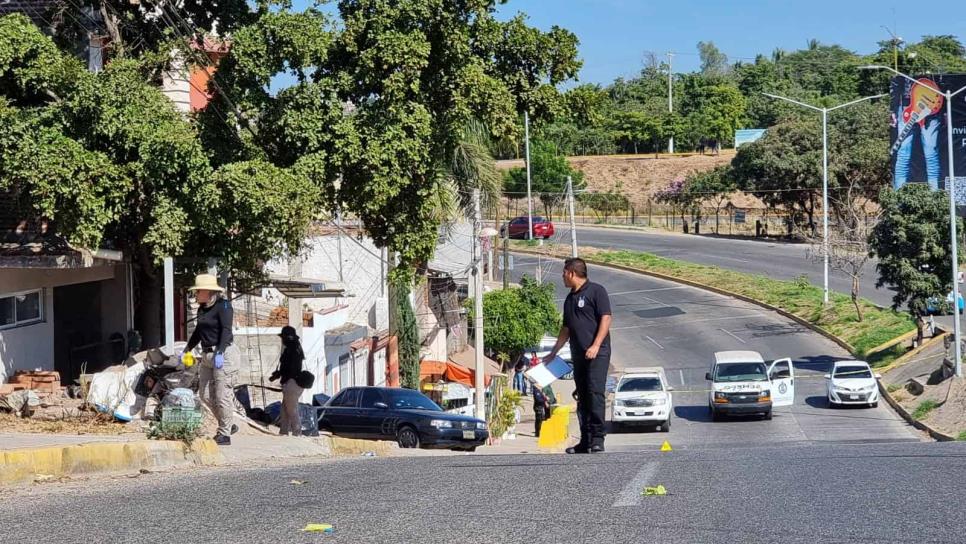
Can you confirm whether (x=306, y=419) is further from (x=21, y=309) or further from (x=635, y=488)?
(x=635, y=488)

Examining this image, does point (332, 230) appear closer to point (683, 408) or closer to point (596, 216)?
point (683, 408)

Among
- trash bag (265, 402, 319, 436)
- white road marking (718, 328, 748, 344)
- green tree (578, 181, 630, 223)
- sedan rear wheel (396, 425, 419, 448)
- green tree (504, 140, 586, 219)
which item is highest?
green tree (504, 140, 586, 219)

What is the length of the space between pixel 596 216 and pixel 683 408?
64.9 metres

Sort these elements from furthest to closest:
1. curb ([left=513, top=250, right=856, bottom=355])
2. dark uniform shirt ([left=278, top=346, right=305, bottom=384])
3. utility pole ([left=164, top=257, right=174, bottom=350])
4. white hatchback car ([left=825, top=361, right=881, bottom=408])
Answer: curb ([left=513, top=250, right=856, bottom=355]) → white hatchback car ([left=825, top=361, right=881, bottom=408]) → utility pole ([left=164, top=257, right=174, bottom=350]) → dark uniform shirt ([left=278, top=346, right=305, bottom=384])

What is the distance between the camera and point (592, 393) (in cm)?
1120

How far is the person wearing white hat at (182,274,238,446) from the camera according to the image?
13.0m

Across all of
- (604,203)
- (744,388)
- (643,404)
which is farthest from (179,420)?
(604,203)

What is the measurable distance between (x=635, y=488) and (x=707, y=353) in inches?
1701

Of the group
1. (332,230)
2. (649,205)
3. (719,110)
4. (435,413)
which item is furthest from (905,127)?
(719,110)

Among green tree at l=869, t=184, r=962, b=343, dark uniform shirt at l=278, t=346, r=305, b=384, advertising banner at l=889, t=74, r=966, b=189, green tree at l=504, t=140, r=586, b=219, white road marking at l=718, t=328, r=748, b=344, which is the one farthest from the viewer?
green tree at l=504, t=140, r=586, b=219

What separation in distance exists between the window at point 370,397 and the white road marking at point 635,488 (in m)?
14.2

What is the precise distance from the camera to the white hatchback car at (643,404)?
115 ft

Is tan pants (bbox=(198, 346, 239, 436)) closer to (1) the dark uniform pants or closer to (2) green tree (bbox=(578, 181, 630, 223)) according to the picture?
(1) the dark uniform pants

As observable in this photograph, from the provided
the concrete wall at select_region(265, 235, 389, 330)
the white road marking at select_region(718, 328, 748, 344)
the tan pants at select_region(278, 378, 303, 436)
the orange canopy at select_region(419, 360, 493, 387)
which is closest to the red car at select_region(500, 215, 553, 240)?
the white road marking at select_region(718, 328, 748, 344)
